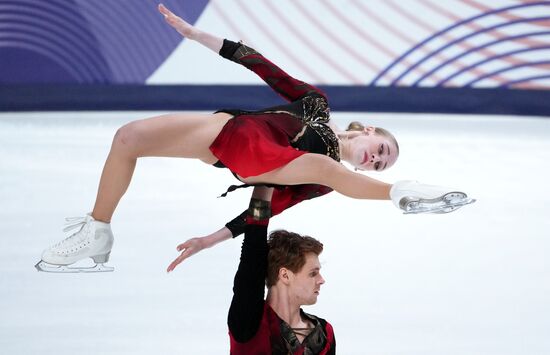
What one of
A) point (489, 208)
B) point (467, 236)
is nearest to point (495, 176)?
point (489, 208)

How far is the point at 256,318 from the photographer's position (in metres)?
3.16

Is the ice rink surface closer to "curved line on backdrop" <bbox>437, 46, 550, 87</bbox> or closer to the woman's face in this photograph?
the woman's face

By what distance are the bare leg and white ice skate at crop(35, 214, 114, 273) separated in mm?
47

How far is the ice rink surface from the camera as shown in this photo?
13.5 ft

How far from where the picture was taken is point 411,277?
16.1 feet

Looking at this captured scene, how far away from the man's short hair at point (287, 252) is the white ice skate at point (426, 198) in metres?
0.48

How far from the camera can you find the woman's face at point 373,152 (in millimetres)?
3623

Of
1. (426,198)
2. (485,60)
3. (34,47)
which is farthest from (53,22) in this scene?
(426,198)

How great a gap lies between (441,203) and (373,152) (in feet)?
2.61

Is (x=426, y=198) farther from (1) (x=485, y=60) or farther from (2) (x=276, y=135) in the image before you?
(1) (x=485, y=60)

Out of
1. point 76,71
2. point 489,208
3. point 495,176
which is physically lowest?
point 489,208

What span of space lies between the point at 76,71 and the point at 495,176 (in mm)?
4444

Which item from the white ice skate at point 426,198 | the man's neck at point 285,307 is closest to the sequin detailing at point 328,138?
the man's neck at point 285,307

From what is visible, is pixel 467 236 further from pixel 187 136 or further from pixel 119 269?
pixel 187 136
